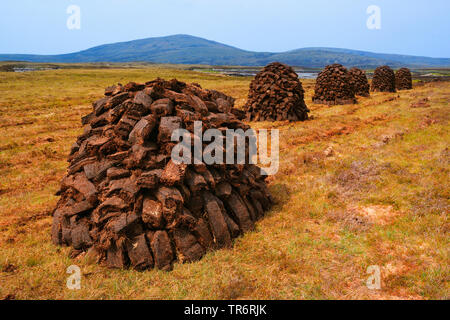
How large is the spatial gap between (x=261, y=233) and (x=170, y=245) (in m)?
2.12

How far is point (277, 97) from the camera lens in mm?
19594

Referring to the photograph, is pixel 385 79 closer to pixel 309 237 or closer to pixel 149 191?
pixel 309 237

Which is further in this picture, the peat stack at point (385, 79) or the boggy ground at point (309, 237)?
the peat stack at point (385, 79)

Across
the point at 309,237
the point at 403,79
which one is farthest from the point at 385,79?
the point at 309,237

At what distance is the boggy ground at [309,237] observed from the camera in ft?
14.8

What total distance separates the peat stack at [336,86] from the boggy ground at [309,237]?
44.6 ft

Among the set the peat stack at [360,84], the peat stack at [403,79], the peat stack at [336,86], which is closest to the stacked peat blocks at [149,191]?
the peat stack at [336,86]

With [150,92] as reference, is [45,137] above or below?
below

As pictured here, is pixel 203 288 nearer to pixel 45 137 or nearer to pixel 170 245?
pixel 170 245

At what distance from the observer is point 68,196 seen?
676 centimetres

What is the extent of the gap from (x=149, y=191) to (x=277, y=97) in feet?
51.5

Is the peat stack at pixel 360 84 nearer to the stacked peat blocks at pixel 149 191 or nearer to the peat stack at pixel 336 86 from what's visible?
the peat stack at pixel 336 86
